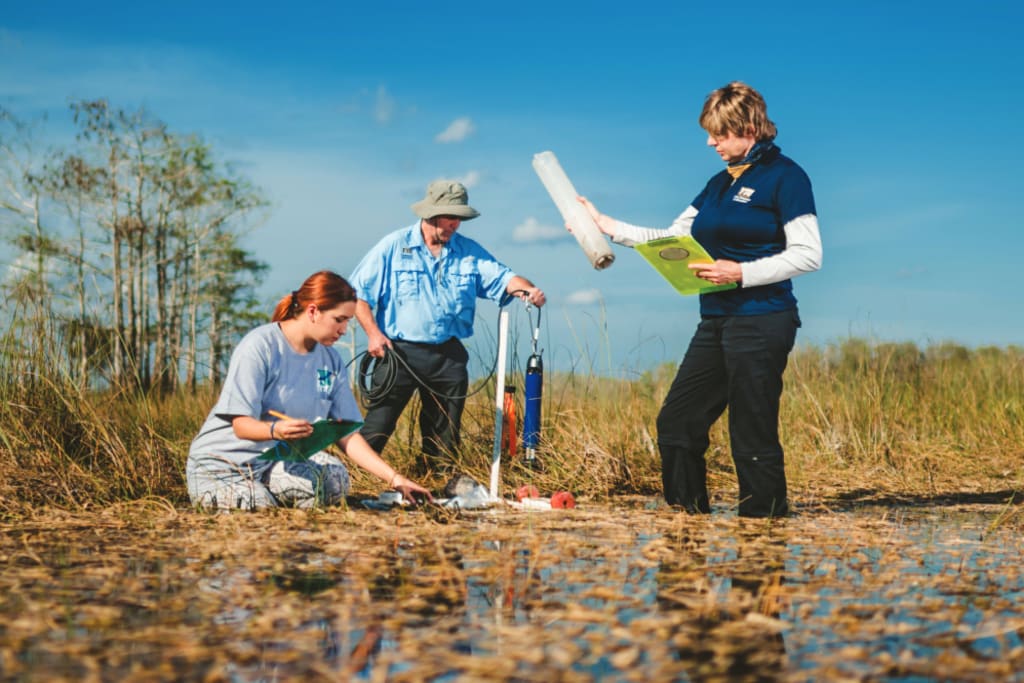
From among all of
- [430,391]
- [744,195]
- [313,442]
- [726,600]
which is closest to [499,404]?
[430,391]

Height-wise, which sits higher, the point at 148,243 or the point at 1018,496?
the point at 148,243

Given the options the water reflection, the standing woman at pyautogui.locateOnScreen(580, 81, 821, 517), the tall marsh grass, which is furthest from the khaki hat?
the water reflection

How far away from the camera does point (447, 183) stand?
5.95 m

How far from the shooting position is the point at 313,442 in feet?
14.6

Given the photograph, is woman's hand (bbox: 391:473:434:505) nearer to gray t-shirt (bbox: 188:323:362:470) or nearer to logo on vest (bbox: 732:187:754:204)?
gray t-shirt (bbox: 188:323:362:470)

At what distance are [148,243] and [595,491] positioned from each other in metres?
21.9

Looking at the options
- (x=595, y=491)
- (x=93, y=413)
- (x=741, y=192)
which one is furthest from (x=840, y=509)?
(x=93, y=413)

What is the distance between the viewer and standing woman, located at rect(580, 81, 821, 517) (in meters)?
4.15

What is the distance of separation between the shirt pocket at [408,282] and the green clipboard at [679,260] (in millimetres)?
1967

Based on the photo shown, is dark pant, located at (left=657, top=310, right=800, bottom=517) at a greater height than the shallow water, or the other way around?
dark pant, located at (left=657, top=310, right=800, bottom=517)

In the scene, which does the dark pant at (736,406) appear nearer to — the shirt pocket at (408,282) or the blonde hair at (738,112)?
the blonde hair at (738,112)

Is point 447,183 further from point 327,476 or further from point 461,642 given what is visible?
point 461,642

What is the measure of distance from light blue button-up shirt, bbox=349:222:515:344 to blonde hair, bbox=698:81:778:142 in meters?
2.21

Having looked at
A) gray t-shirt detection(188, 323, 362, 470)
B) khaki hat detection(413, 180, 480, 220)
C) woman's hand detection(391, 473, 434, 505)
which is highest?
khaki hat detection(413, 180, 480, 220)
